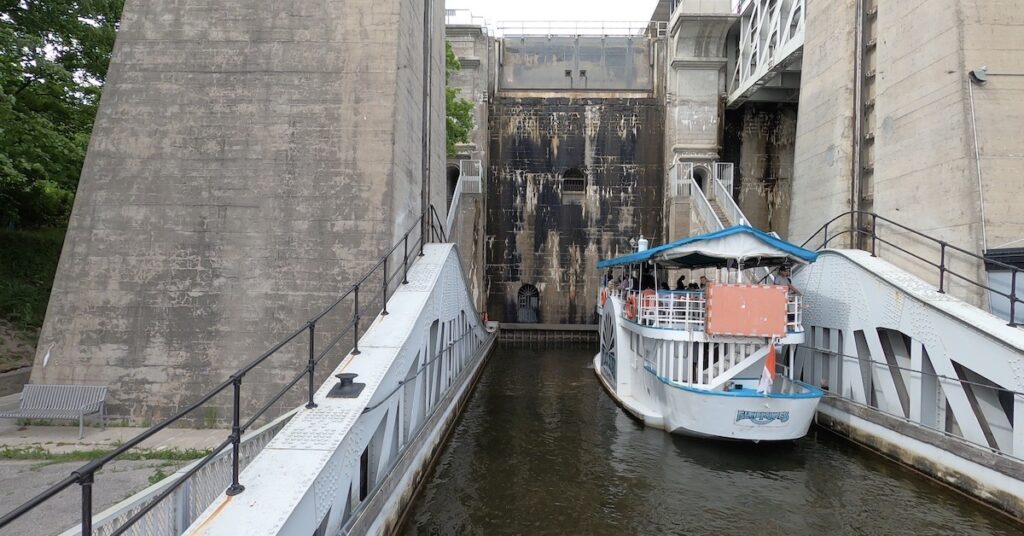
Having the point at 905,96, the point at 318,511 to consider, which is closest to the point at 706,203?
the point at 905,96

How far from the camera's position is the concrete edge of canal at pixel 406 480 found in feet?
17.3

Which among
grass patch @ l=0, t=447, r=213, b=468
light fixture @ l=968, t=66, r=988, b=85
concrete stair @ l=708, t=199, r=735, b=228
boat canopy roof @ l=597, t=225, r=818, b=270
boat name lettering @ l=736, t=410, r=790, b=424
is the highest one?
light fixture @ l=968, t=66, r=988, b=85

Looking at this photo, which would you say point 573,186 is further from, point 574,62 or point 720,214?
point 574,62

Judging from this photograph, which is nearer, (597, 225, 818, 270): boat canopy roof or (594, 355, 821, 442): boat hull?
(594, 355, 821, 442): boat hull

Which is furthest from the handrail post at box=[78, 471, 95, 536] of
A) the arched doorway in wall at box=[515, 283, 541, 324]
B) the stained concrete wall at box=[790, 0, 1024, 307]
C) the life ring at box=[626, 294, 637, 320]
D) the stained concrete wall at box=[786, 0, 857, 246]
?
the arched doorway in wall at box=[515, 283, 541, 324]

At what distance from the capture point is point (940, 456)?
25.8 feet

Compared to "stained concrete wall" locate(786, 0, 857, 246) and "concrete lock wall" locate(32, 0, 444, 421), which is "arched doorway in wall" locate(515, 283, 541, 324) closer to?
"stained concrete wall" locate(786, 0, 857, 246)

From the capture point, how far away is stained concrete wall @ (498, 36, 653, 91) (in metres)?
27.2

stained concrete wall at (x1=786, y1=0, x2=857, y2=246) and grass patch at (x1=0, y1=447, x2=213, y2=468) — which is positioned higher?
stained concrete wall at (x1=786, y1=0, x2=857, y2=246)

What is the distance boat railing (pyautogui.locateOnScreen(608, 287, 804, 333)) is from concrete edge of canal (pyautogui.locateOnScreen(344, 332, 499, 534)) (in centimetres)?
418

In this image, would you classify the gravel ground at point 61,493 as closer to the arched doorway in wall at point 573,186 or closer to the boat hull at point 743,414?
the boat hull at point 743,414

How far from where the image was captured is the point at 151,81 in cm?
823

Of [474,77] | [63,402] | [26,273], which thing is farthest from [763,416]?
[474,77]

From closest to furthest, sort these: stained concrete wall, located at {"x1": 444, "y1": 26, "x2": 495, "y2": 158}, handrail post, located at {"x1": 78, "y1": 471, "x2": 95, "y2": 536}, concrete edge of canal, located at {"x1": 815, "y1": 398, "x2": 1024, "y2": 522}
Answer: handrail post, located at {"x1": 78, "y1": 471, "x2": 95, "y2": 536} → concrete edge of canal, located at {"x1": 815, "y1": 398, "x2": 1024, "y2": 522} → stained concrete wall, located at {"x1": 444, "y1": 26, "x2": 495, "y2": 158}
